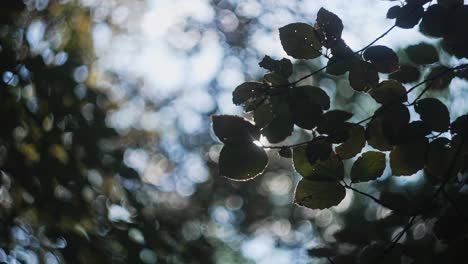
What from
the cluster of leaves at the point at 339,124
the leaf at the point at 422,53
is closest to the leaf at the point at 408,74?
the leaf at the point at 422,53

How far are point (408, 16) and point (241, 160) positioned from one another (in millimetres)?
403

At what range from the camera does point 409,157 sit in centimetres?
82

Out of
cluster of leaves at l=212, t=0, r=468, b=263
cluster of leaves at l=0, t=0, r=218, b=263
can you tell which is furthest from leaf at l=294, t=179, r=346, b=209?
cluster of leaves at l=0, t=0, r=218, b=263

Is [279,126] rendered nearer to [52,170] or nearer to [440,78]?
[440,78]

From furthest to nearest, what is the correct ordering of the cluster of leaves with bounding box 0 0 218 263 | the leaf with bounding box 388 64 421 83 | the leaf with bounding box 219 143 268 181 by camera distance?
the cluster of leaves with bounding box 0 0 218 263
the leaf with bounding box 388 64 421 83
the leaf with bounding box 219 143 268 181

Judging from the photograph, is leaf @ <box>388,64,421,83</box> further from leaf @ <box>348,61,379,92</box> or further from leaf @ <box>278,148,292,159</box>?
leaf @ <box>278,148,292,159</box>

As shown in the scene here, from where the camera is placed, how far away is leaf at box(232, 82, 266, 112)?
794 mm

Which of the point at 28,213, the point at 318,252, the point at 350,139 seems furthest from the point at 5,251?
the point at 350,139

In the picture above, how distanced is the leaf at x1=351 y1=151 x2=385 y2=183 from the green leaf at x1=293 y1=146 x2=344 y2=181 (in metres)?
0.04

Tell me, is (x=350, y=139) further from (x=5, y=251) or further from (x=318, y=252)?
(x=5, y=251)

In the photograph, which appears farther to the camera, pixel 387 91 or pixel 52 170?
pixel 52 170

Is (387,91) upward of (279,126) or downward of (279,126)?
upward

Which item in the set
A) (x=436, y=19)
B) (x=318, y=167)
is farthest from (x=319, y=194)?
(x=436, y=19)

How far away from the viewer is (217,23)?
15.1 ft
